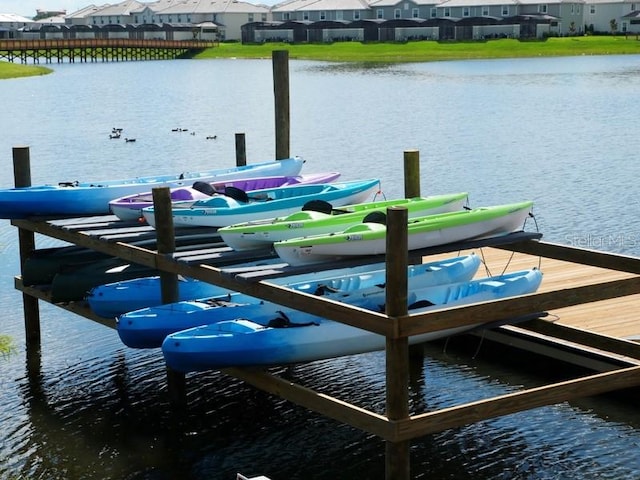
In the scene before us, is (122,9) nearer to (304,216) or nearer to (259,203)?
(259,203)

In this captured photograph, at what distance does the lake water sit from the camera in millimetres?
12570

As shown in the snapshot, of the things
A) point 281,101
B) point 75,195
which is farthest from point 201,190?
point 281,101

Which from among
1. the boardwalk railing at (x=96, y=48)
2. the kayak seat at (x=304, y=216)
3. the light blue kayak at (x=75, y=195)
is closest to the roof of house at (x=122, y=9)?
the boardwalk railing at (x=96, y=48)

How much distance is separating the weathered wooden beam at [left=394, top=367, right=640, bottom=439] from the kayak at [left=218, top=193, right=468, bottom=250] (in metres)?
3.18

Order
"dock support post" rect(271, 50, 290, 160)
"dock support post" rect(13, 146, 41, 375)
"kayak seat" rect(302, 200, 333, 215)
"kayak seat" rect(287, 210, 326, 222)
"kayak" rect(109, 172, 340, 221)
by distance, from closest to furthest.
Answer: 1. "kayak seat" rect(287, 210, 326, 222)
2. "kayak seat" rect(302, 200, 333, 215)
3. "kayak" rect(109, 172, 340, 221)
4. "dock support post" rect(13, 146, 41, 375)
5. "dock support post" rect(271, 50, 290, 160)

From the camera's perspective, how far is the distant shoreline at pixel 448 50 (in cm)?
10738

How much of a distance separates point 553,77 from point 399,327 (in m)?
66.4

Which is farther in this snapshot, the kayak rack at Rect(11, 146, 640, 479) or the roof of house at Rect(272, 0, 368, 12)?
the roof of house at Rect(272, 0, 368, 12)

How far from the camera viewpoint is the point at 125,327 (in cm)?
1306

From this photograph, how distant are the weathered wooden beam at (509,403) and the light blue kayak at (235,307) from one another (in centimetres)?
227

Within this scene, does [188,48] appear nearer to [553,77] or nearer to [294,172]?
[553,77]

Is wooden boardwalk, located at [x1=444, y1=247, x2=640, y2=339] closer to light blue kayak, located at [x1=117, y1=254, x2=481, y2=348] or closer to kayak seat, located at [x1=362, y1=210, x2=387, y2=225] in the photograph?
light blue kayak, located at [x1=117, y1=254, x2=481, y2=348]

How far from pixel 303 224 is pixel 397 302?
3589mm

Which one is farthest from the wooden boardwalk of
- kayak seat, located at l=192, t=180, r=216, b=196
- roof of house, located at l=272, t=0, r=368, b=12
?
roof of house, located at l=272, t=0, r=368, b=12
